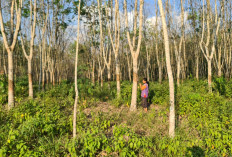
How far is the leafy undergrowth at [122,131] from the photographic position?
361 centimetres

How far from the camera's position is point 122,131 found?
4.06 metres

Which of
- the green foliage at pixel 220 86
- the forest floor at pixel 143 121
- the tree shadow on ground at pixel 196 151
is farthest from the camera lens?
the green foliage at pixel 220 86

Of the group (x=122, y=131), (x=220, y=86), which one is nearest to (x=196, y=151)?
(x=122, y=131)

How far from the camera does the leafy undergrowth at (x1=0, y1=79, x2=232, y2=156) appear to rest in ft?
11.8

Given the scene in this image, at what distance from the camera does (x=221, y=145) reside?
3.73 meters

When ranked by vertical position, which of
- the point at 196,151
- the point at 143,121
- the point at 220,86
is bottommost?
the point at 196,151

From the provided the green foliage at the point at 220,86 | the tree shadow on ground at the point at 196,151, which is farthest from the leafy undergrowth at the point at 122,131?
the green foliage at the point at 220,86

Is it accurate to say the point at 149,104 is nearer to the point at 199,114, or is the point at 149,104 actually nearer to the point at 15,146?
the point at 199,114

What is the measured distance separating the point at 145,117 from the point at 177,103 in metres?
1.64

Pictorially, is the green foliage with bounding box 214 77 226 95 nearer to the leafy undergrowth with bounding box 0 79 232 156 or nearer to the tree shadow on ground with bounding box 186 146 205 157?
the leafy undergrowth with bounding box 0 79 232 156

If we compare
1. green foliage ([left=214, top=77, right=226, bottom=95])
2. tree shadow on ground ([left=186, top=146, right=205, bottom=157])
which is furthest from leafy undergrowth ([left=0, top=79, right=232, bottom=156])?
green foliage ([left=214, top=77, right=226, bottom=95])

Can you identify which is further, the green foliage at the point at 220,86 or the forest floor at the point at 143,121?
the green foliage at the point at 220,86

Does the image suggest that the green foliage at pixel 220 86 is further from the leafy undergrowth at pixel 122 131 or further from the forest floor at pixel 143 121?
the forest floor at pixel 143 121

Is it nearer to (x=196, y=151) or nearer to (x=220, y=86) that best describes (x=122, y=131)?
(x=196, y=151)
